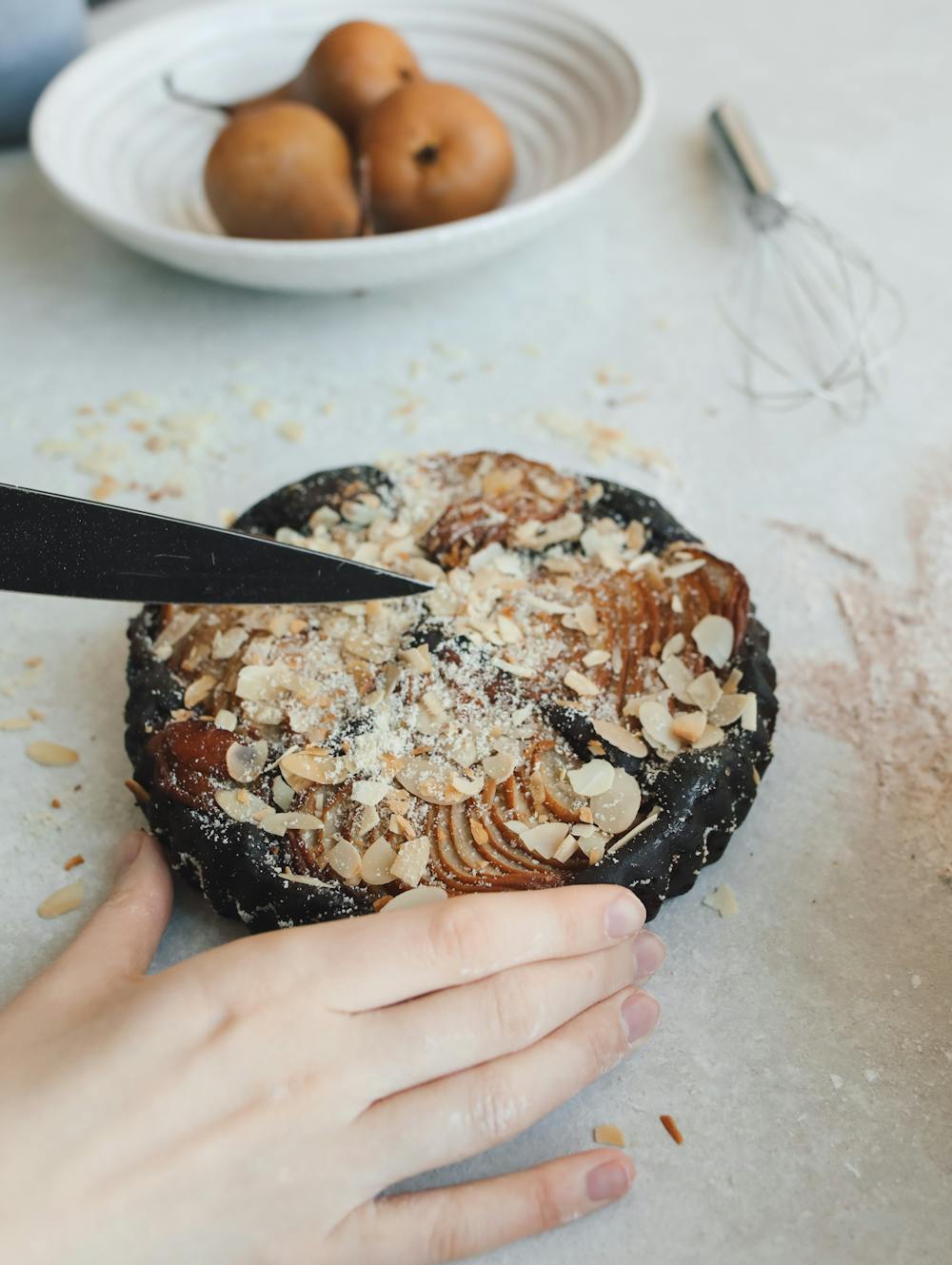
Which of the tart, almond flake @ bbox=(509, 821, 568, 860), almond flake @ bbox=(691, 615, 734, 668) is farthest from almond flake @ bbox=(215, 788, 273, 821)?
almond flake @ bbox=(691, 615, 734, 668)

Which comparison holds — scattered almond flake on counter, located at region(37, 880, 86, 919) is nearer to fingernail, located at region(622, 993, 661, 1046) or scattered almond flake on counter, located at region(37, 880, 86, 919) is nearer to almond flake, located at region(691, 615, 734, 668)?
fingernail, located at region(622, 993, 661, 1046)

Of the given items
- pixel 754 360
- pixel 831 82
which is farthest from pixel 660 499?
pixel 831 82

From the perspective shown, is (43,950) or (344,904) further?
(43,950)

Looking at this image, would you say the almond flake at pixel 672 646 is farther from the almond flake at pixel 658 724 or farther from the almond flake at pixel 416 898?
the almond flake at pixel 416 898

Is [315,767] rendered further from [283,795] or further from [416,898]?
[416,898]

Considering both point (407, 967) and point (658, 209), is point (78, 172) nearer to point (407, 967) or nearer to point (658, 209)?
point (658, 209)
